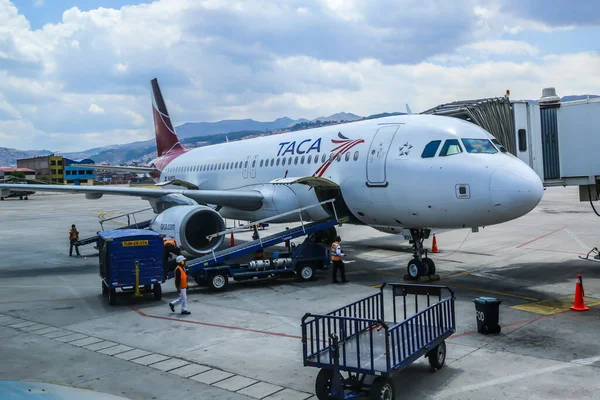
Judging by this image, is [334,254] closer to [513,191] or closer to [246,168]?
[513,191]

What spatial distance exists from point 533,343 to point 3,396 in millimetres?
8731

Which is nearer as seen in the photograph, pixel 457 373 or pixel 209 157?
pixel 457 373

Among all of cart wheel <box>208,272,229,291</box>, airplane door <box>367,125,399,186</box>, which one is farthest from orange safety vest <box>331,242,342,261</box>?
cart wheel <box>208,272,229,291</box>

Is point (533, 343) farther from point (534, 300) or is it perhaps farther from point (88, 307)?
point (88, 307)

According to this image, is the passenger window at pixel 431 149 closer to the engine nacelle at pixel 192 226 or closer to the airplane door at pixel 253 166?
the engine nacelle at pixel 192 226

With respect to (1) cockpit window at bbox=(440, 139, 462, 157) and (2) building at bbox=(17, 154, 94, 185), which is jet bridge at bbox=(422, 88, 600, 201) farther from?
(2) building at bbox=(17, 154, 94, 185)

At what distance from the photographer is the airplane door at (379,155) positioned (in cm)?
1598

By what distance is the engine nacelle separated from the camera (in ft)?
58.6

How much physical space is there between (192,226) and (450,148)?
30.0 ft

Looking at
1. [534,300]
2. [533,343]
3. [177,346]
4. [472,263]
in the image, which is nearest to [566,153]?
[472,263]

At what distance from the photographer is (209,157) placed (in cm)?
2677

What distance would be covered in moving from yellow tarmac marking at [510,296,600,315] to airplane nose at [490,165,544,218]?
2.22m

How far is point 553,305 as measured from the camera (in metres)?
13.4

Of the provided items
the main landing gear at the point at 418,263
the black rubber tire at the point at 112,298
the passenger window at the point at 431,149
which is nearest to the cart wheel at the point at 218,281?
the black rubber tire at the point at 112,298
